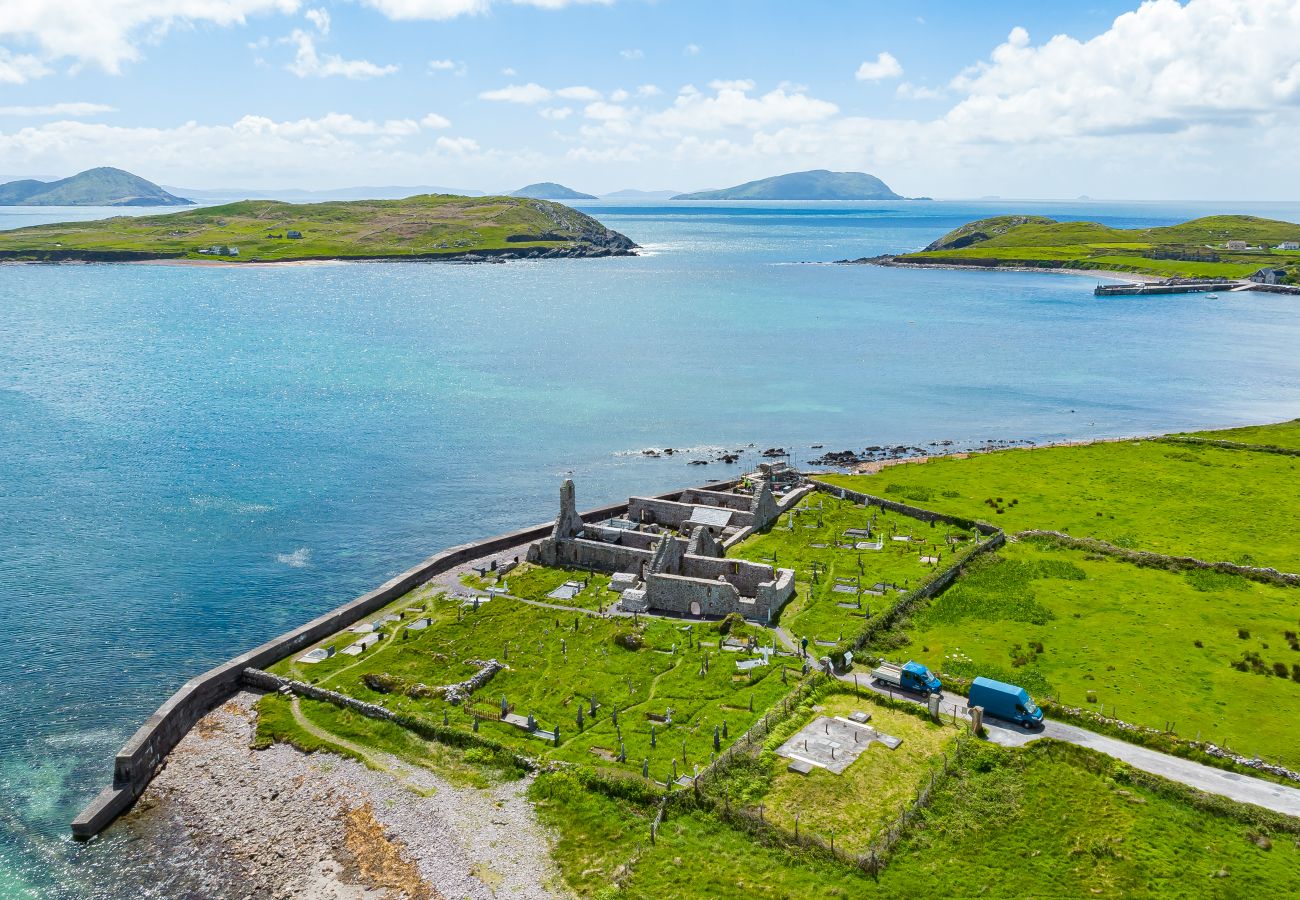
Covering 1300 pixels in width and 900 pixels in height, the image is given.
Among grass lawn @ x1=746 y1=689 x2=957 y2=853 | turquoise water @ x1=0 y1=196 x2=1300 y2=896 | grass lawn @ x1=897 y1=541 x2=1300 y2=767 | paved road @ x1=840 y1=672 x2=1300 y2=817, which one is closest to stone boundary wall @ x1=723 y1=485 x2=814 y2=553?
turquoise water @ x1=0 y1=196 x2=1300 y2=896

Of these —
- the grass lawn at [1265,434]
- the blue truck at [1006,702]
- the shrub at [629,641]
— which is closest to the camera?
the blue truck at [1006,702]

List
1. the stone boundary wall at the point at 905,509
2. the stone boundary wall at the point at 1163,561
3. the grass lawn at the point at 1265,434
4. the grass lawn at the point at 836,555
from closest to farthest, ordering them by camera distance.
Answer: the grass lawn at the point at 836,555 → the stone boundary wall at the point at 1163,561 → the stone boundary wall at the point at 905,509 → the grass lawn at the point at 1265,434

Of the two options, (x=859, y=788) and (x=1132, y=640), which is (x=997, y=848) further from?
(x=1132, y=640)

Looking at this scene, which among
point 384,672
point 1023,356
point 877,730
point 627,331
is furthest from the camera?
point 627,331

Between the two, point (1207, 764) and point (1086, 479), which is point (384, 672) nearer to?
point (1207, 764)

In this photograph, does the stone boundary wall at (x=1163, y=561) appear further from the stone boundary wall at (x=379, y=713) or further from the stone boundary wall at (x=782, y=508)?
the stone boundary wall at (x=379, y=713)

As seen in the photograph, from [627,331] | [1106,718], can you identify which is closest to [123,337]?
[627,331]

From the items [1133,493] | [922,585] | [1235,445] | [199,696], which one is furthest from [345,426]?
[1235,445]

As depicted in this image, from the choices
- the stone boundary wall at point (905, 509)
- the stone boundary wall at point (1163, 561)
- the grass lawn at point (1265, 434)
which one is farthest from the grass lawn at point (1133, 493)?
the grass lawn at point (1265, 434)
